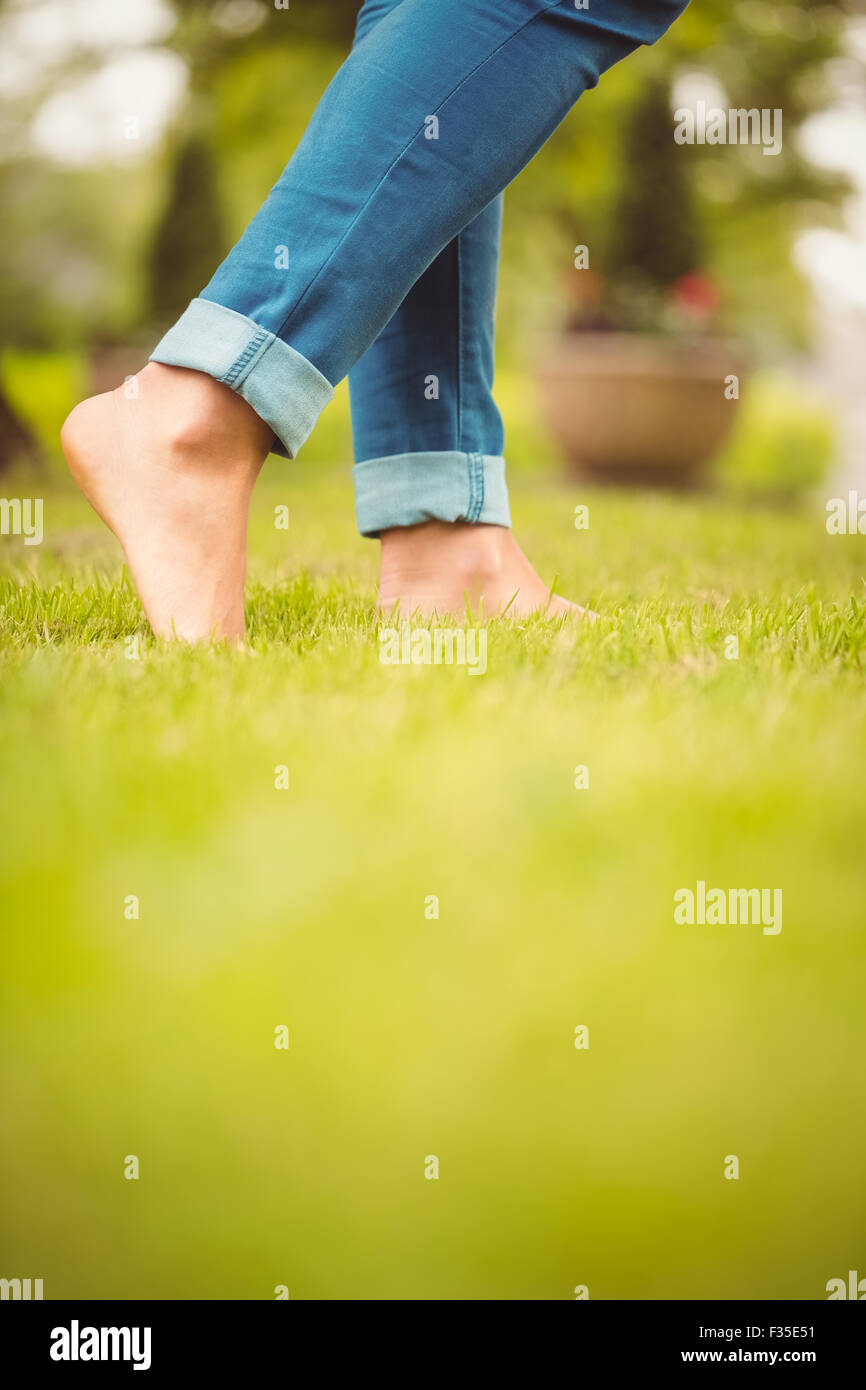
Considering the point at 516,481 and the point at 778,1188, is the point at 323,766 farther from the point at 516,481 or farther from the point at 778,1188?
the point at 516,481

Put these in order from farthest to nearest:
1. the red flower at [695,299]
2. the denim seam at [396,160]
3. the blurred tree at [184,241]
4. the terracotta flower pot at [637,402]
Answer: the blurred tree at [184,241] → the red flower at [695,299] → the terracotta flower pot at [637,402] → the denim seam at [396,160]

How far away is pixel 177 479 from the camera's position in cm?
144

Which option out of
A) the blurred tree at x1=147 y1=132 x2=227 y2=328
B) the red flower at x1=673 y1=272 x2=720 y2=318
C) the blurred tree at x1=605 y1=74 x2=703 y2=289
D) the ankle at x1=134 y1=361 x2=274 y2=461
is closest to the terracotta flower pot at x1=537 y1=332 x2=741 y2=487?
the red flower at x1=673 y1=272 x2=720 y2=318

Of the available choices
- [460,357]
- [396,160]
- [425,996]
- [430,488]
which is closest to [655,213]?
[460,357]

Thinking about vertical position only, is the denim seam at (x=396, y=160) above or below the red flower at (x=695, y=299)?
below

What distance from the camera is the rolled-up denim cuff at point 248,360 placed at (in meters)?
1.34

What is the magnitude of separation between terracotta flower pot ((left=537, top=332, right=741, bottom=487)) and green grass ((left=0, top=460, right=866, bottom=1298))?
18.9ft

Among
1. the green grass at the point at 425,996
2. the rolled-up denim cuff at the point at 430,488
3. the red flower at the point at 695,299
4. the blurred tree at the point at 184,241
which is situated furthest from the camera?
the blurred tree at the point at 184,241

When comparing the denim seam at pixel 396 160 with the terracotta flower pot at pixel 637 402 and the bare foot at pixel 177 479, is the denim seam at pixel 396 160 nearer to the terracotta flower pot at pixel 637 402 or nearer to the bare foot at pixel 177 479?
the bare foot at pixel 177 479

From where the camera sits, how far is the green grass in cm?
66

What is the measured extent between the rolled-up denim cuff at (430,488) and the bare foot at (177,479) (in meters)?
0.29

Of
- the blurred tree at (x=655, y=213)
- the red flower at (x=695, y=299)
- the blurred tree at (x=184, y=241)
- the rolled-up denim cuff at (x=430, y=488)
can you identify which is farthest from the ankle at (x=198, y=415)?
the blurred tree at (x=184, y=241)
